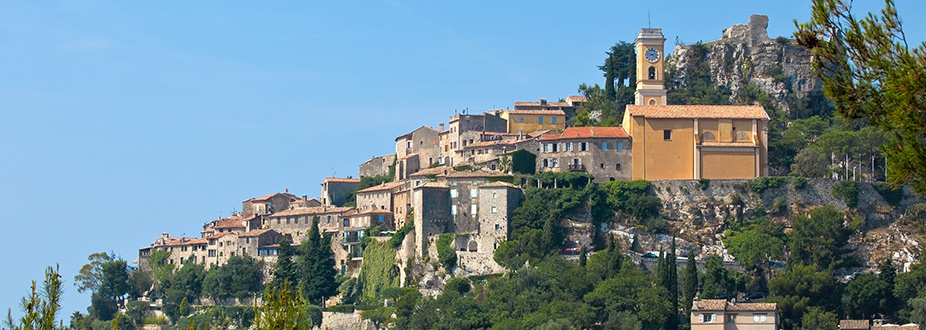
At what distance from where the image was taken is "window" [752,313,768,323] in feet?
210

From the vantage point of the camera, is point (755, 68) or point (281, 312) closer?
point (281, 312)

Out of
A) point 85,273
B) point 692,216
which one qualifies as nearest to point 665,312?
point 692,216

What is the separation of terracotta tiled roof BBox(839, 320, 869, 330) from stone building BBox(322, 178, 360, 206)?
1354 inches

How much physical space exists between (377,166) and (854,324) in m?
36.7

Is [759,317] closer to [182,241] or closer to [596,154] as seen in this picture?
[596,154]

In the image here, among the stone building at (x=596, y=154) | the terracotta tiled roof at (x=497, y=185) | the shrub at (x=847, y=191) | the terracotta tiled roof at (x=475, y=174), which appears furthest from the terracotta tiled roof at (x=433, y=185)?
the shrub at (x=847, y=191)

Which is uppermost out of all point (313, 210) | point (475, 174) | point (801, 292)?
point (475, 174)

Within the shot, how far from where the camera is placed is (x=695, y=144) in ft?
241

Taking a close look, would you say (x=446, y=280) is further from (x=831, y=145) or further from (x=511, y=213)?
(x=831, y=145)

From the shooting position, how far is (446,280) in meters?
72.2

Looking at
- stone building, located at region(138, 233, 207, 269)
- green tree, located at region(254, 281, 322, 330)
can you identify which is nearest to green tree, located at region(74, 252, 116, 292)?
stone building, located at region(138, 233, 207, 269)

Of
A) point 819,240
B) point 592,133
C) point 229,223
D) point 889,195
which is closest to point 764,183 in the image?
point 819,240

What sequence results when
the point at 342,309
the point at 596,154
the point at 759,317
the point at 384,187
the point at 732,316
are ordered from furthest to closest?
the point at 384,187, the point at 596,154, the point at 342,309, the point at 732,316, the point at 759,317

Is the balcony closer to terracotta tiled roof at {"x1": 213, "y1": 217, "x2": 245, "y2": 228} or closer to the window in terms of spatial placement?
the window
